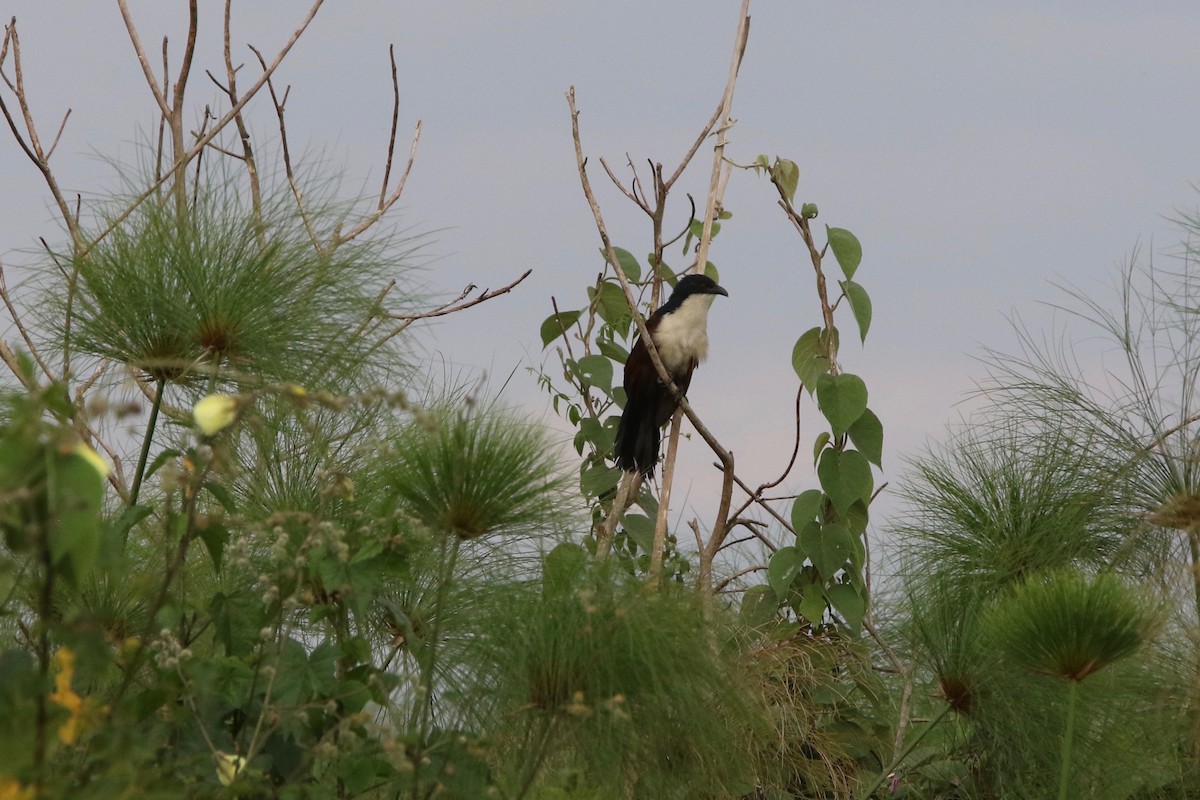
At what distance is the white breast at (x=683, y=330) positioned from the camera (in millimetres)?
5141

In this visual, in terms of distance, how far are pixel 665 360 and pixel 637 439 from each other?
917 millimetres

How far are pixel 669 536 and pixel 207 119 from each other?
1644 mm

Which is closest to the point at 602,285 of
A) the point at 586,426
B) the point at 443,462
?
the point at 586,426

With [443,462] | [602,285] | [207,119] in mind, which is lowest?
[443,462]

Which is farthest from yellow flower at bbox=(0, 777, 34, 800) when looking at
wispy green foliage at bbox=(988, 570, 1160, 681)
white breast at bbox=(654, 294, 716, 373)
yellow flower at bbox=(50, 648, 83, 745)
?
white breast at bbox=(654, 294, 716, 373)

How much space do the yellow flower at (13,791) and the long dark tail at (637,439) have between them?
2.86 metres

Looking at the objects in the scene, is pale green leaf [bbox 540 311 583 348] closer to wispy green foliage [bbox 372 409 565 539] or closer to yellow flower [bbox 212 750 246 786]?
wispy green foliage [bbox 372 409 565 539]

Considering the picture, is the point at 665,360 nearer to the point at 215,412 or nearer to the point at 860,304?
the point at 860,304

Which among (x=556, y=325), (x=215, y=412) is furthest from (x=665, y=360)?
(x=215, y=412)

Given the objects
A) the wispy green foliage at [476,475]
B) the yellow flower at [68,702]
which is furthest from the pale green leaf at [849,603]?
the yellow flower at [68,702]

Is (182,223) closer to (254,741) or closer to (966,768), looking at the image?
(254,741)

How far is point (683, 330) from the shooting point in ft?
16.9

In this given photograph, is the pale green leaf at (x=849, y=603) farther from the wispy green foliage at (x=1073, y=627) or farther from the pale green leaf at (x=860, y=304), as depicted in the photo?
the wispy green foliage at (x=1073, y=627)

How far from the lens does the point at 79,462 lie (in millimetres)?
1092
